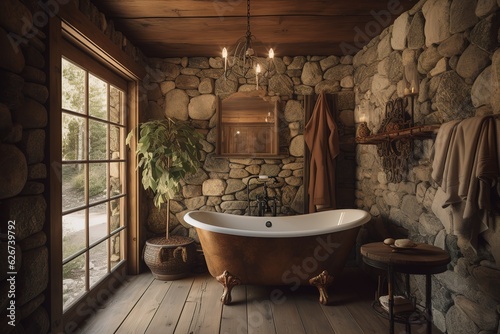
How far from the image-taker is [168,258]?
303 cm

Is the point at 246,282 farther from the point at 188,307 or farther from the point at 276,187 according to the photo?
the point at 276,187

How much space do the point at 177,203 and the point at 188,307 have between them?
1.29 m

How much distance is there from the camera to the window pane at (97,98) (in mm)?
2477

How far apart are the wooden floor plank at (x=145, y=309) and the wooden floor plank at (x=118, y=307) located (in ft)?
0.14

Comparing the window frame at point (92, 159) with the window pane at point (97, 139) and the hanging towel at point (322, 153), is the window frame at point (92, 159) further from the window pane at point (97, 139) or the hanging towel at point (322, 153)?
the hanging towel at point (322, 153)

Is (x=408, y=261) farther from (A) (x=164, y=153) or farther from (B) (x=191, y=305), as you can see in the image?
(A) (x=164, y=153)

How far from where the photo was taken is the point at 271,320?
2.30 meters

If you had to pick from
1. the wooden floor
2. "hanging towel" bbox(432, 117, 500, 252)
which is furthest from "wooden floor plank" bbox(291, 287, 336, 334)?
"hanging towel" bbox(432, 117, 500, 252)

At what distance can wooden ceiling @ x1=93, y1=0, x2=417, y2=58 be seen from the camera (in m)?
2.40

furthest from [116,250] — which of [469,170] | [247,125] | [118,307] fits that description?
[469,170]

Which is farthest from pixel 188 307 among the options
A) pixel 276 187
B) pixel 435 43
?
pixel 435 43

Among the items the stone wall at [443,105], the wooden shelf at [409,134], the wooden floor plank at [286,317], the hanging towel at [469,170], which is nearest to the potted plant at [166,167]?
the wooden floor plank at [286,317]

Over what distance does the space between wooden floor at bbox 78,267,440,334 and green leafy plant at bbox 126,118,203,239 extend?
871 millimetres

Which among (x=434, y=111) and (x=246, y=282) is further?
(x=246, y=282)
